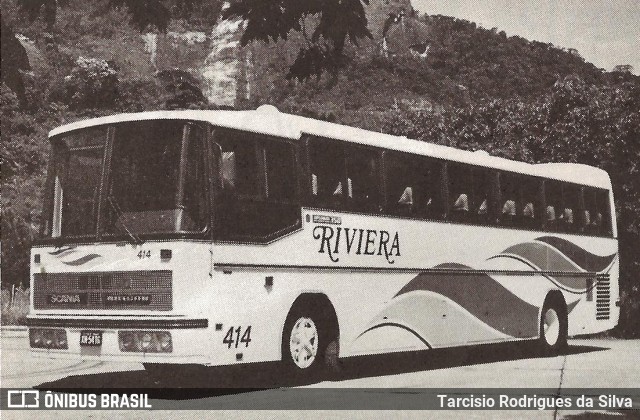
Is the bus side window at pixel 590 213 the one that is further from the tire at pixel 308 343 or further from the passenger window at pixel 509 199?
the tire at pixel 308 343

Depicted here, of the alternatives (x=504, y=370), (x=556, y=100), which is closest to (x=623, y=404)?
(x=504, y=370)

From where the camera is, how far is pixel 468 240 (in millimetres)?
15383

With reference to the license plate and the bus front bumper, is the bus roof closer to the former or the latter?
the bus front bumper

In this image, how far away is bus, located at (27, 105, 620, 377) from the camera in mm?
10852

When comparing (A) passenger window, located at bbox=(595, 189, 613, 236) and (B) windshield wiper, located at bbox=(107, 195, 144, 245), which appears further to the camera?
(A) passenger window, located at bbox=(595, 189, 613, 236)

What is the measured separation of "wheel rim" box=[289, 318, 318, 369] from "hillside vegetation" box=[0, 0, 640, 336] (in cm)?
238

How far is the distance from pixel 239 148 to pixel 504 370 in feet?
15.0

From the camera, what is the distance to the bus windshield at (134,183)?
1102 cm

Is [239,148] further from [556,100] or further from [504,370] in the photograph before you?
[556,100]

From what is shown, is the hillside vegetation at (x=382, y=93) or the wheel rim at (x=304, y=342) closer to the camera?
the wheel rim at (x=304, y=342)

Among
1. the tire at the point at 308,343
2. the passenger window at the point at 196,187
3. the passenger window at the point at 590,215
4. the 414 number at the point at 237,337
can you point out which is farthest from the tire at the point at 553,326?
the passenger window at the point at 196,187

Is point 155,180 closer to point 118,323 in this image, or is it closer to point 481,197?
point 118,323

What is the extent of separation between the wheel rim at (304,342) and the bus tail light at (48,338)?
2.25m

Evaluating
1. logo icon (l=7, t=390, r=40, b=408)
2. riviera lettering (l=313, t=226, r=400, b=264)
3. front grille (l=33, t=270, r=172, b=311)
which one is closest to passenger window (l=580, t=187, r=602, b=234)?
riviera lettering (l=313, t=226, r=400, b=264)
